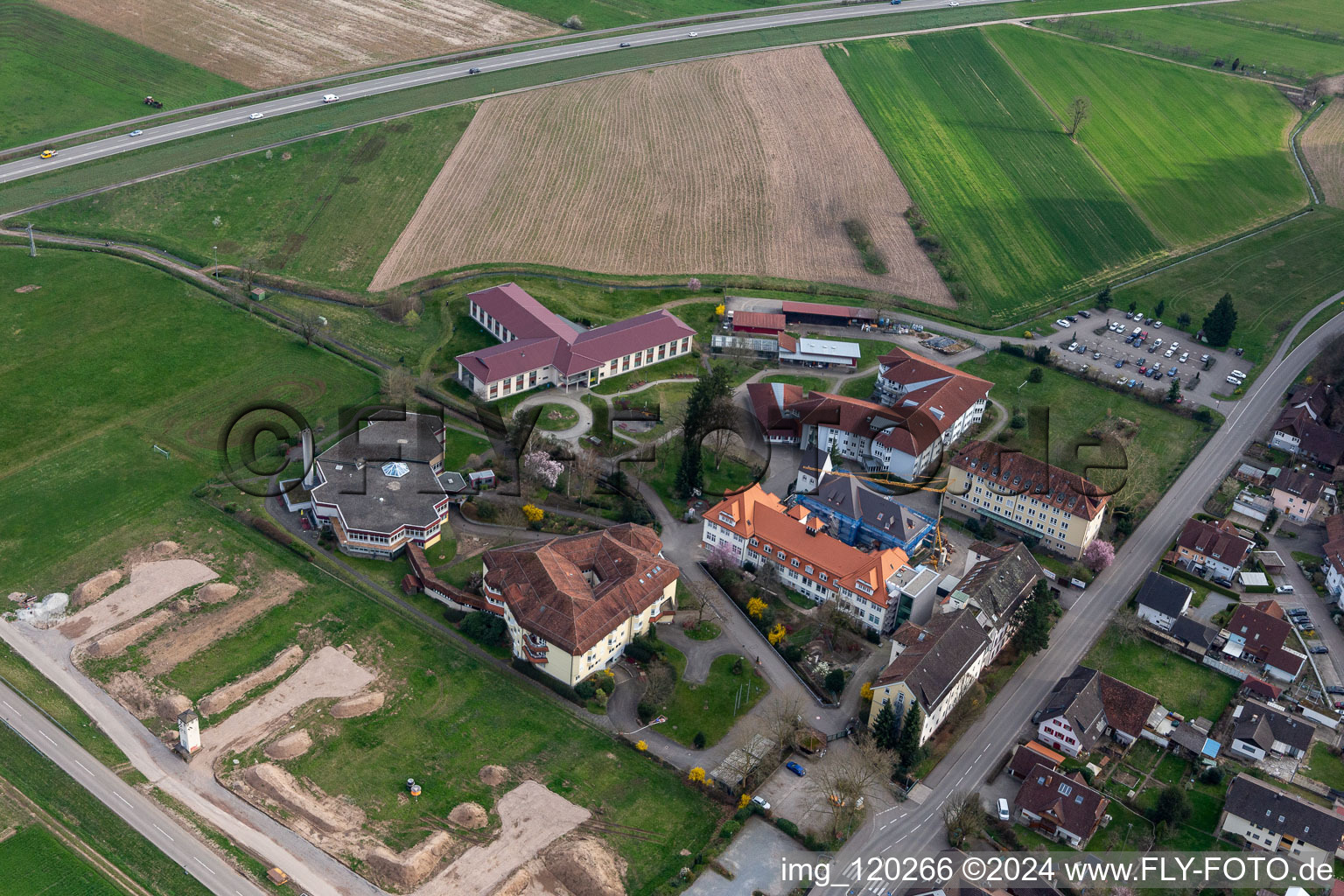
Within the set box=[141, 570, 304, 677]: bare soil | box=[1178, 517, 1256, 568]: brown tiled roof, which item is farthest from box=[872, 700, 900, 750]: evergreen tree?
box=[141, 570, 304, 677]: bare soil

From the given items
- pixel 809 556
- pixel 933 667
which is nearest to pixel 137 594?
pixel 809 556

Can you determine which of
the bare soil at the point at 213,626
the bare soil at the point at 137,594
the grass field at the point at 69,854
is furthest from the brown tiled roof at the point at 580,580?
the grass field at the point at 69,854

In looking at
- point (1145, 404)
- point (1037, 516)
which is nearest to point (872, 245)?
point (1145, 404)

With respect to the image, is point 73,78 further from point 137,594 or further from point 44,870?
point 44,870

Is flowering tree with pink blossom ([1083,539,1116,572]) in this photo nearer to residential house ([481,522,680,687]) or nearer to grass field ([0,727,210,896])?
residential house ([481,522,680,687])

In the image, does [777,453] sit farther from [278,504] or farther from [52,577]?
[52,577]
